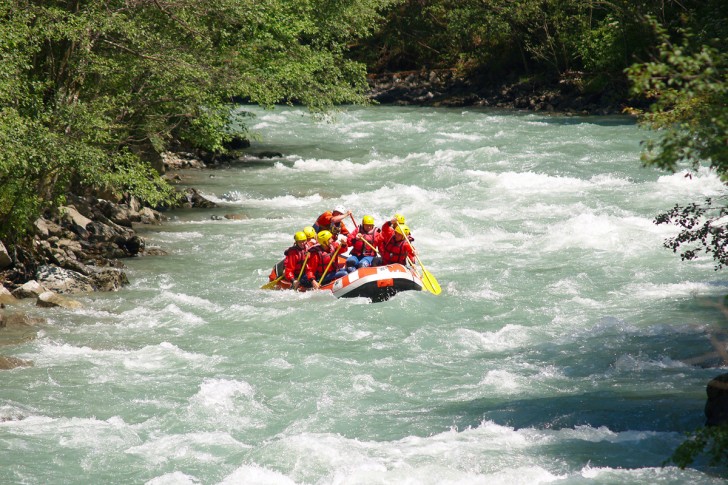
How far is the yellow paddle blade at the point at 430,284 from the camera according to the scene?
1277 cm

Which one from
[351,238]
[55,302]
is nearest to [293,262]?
[351,238]

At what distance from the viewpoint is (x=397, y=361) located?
406 inches

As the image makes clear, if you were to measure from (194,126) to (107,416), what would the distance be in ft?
38.5

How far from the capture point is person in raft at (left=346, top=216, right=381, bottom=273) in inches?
527

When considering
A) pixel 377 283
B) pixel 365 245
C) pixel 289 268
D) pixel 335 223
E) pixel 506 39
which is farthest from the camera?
pixel 506 39

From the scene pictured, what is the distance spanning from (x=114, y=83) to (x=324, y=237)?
535 centimetres

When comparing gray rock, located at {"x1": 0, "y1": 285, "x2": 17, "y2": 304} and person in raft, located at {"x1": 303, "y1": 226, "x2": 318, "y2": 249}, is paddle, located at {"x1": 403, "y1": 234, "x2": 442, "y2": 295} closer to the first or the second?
person in raft, located at {"x1": 303, "y1": 226, "x2": 318, "y2": 249}

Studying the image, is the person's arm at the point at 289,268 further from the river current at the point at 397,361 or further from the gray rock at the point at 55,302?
the gray rock at the point at 55,302

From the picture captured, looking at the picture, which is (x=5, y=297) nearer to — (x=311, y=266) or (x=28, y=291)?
(x=28, y=291)

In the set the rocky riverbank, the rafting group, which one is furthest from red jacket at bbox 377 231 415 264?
the rocky riverbank

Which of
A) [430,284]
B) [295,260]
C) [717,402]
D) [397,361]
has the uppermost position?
[717,402]

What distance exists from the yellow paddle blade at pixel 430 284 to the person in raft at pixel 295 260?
1.75m

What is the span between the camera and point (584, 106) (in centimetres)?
3284

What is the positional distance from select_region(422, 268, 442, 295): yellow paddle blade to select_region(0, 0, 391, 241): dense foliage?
15.2 ft
